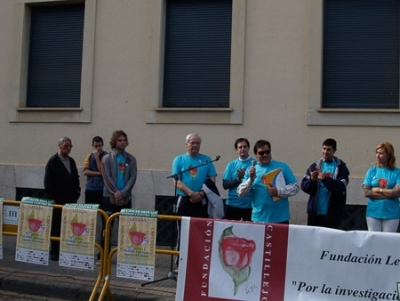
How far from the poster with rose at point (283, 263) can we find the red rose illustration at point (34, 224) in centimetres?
197

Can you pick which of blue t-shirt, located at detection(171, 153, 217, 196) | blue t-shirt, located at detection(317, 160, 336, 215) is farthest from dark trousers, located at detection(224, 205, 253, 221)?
blue t-shirt, located at detection(317, 160, 336, 215)

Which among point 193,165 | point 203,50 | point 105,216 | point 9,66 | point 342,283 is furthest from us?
point 9,66

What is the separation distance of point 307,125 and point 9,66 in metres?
6.07

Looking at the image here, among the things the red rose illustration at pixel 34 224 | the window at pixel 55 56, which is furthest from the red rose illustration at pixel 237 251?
the window at pixel 55 56

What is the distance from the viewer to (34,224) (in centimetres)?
646

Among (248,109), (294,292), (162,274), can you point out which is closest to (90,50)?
(248,109)

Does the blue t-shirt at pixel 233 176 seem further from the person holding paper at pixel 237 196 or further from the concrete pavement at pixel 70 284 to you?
the concrete pavement at pixel 70 284

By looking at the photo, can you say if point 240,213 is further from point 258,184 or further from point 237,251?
point 237,251

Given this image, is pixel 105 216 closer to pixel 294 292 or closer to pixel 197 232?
pixel 197 232

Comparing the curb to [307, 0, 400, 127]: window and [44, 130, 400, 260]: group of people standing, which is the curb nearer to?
[44, 130, 400, 260]: group of people standing

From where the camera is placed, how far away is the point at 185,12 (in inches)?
392

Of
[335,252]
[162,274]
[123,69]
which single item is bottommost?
[162,274]

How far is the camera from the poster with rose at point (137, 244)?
230 inches

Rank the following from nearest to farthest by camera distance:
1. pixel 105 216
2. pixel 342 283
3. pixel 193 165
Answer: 1. pixel 342 283
2. pixel 105 216
3. pixel 193 165
